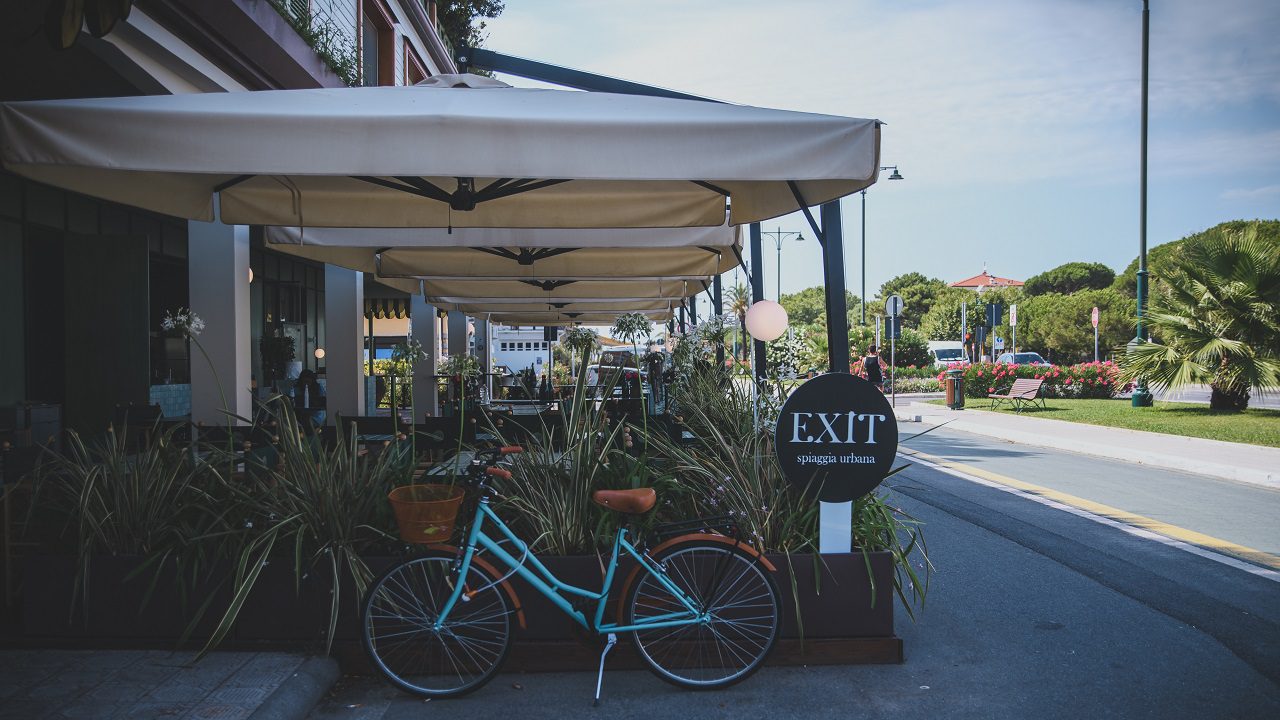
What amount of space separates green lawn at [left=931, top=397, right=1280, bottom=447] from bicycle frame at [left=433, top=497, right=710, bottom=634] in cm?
1315

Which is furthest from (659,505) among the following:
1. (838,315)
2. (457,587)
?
(838,315)

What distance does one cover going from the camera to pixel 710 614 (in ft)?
12.5

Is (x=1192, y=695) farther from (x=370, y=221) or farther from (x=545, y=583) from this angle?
(x=370, y=221)

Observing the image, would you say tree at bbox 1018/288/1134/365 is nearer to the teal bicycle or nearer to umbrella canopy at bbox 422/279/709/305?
umbrella canopy at bbox 422/279/709/305

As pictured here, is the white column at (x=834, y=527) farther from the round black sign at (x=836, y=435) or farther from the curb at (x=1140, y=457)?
the curb at (x=1140, y=457)

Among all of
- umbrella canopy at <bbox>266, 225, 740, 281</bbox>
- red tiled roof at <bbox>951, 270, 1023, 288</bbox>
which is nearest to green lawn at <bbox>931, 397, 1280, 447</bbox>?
umbrella canopy at <bbox>266, 225, 740, 281</bbox>

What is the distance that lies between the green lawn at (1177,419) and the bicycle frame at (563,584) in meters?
13.2

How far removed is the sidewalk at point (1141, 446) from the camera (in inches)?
416

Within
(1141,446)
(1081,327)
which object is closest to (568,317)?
(1141,446)

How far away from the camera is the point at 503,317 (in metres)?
14.5

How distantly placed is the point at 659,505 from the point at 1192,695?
8.84ft

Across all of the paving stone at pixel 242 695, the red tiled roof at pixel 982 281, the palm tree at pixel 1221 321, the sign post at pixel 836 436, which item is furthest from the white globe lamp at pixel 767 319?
the red tiled roof at pixel 982 281

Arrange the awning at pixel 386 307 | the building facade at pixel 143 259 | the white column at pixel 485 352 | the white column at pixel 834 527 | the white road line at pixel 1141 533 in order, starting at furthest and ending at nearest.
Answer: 1. the awning at pixel 386 307
2. the white column at pixel 485 352
3. the building facade at pixel 143 259
4. the white road line at pixel 1141 533
5. the white column at pixel 834 527

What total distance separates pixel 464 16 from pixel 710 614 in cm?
2499
